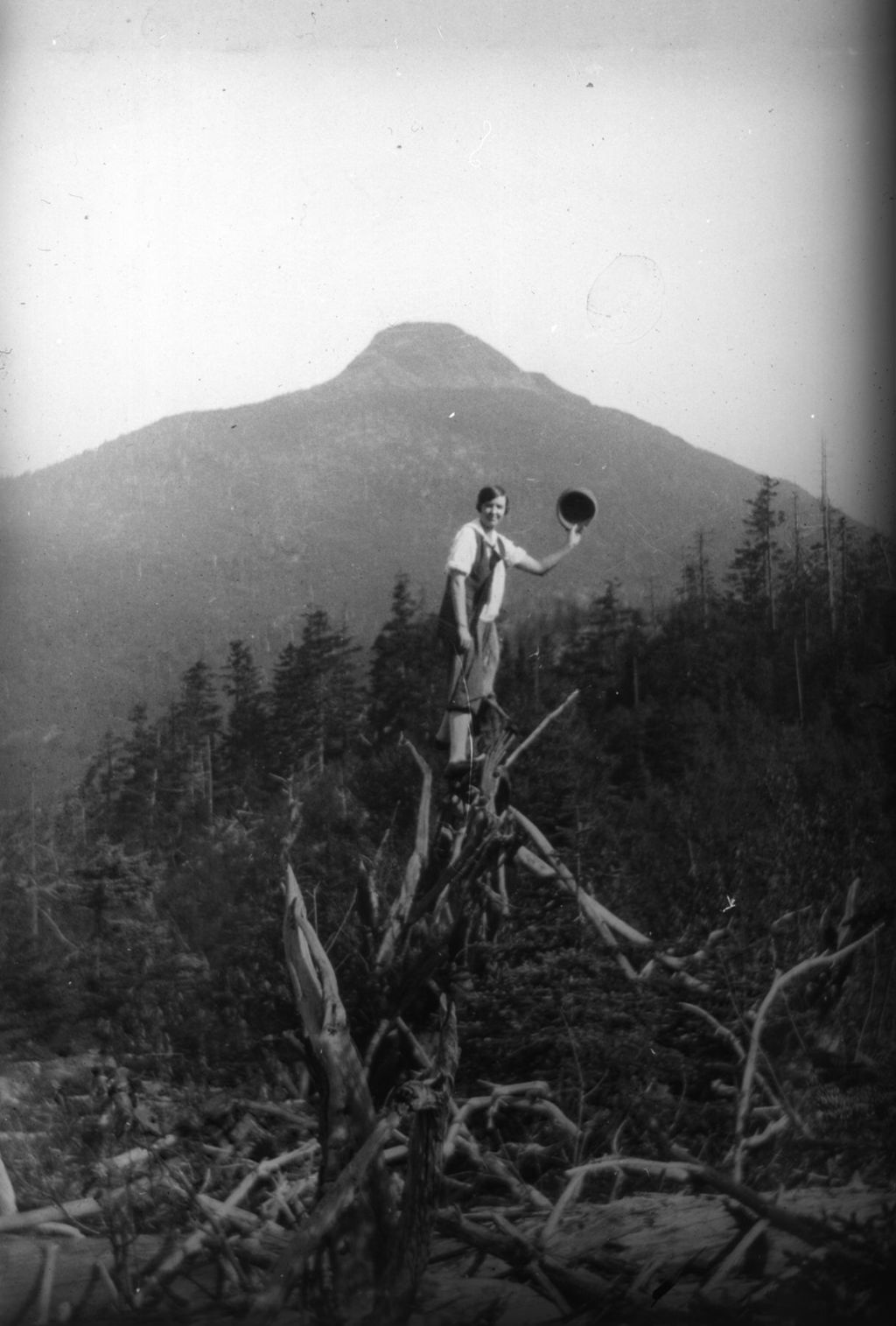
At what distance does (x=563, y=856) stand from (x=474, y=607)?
1.22 metres

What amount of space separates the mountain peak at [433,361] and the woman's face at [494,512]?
0.64m

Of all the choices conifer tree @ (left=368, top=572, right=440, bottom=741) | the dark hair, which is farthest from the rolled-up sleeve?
conifer tree @ (left=368, top=572, right=440, bottom=741)

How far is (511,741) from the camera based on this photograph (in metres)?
6.85

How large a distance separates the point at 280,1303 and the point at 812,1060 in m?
2.57

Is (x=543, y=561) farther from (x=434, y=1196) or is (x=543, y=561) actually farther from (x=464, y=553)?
(x=434, y=1196)

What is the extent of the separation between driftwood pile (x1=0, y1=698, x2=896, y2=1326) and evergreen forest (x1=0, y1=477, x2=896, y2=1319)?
91mm

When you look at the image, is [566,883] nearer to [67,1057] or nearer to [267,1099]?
[267,1099]

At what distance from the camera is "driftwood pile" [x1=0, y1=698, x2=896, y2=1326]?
607cm

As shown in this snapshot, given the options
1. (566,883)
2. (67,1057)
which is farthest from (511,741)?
(67,1057)

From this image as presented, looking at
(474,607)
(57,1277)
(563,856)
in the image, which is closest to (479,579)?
(474,607)

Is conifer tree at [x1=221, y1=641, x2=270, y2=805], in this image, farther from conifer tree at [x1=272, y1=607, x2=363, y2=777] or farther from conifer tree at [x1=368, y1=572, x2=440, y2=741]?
conifer tree at [x1=368, y1=572, x2=440, y2=741]

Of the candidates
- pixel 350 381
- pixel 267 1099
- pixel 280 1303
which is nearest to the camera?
pixel 280 1303

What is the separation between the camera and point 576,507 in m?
6.88

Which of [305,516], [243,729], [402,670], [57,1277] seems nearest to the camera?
[57,1277]
